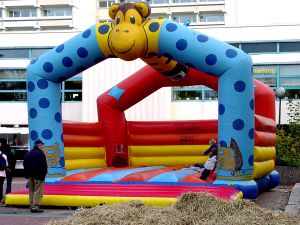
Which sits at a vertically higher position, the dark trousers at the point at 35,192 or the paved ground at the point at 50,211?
the dark trousers at the point at 35,192

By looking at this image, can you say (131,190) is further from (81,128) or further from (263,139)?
(81,128)

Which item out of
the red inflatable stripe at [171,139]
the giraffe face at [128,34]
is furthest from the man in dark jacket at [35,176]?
the red inflatable stripe at [171,139]

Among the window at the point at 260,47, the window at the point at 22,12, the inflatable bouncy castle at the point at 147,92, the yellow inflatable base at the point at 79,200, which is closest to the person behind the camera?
the yellow inflatable base at the point at 79,200

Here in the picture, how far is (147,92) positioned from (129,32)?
3906 millimetres

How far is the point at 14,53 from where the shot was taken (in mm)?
30516

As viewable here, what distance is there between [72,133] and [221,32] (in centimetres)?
1390

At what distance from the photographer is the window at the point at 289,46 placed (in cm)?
2770

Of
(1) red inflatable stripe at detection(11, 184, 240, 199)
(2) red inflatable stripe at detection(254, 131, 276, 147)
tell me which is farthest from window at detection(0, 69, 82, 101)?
(1) red inflatable stripe at detection(11, 184, 240, 199)

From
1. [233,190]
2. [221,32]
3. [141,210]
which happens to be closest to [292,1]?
[221,32]

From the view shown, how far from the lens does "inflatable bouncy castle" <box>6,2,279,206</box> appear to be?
42.9ft

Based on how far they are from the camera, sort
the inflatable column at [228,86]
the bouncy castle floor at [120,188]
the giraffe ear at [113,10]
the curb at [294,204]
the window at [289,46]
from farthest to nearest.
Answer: the window at [289,46] < the giraffe ear at [113,10] < the inflatable column at [228,86] < the bouncy castle floor at [120,188] < the curb at [294,204]

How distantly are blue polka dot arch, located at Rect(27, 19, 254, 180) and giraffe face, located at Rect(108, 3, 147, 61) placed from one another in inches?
8.7

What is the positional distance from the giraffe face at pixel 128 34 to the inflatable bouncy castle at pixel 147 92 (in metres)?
0.02

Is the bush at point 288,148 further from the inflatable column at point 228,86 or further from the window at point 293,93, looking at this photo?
the inflatable column at point 228,86
